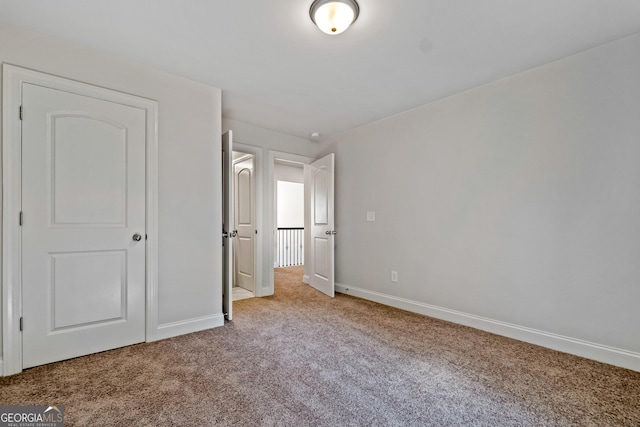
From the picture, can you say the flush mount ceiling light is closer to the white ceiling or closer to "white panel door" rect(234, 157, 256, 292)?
the white ceiling

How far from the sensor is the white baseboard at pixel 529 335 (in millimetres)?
2123

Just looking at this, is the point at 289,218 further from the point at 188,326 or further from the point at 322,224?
the point at 188,326

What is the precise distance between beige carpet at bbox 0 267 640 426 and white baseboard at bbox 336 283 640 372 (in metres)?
0.09

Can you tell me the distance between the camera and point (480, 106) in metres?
2.89

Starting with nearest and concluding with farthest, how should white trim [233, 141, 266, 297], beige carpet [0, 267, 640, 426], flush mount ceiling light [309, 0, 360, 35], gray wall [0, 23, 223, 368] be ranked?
beige carpet [0, 267, 640, 426] → flush mount ceiling light [309, 0, 360, 35] → gray wall [0, 23, 223, 368] → white trim [233, 141, 266, 297]

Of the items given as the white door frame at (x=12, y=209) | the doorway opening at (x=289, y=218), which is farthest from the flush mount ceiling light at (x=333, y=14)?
the doorway opening at (x=289, y=218)

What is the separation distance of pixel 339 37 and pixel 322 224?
2.70 metres

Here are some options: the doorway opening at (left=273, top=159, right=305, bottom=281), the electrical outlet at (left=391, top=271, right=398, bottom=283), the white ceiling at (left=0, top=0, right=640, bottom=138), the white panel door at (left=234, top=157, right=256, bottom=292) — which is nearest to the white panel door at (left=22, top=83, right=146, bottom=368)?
the white ceiling at (left=0, top=0, right=640, bottom=138)

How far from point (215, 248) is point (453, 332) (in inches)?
96.8

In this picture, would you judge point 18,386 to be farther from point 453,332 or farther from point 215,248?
point 453,332

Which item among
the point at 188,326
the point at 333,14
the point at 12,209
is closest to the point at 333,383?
the point at 188,326

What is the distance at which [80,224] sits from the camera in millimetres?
2252

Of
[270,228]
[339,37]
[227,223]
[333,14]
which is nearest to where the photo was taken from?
[333,14]

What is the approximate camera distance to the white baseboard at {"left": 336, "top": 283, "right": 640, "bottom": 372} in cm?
212
